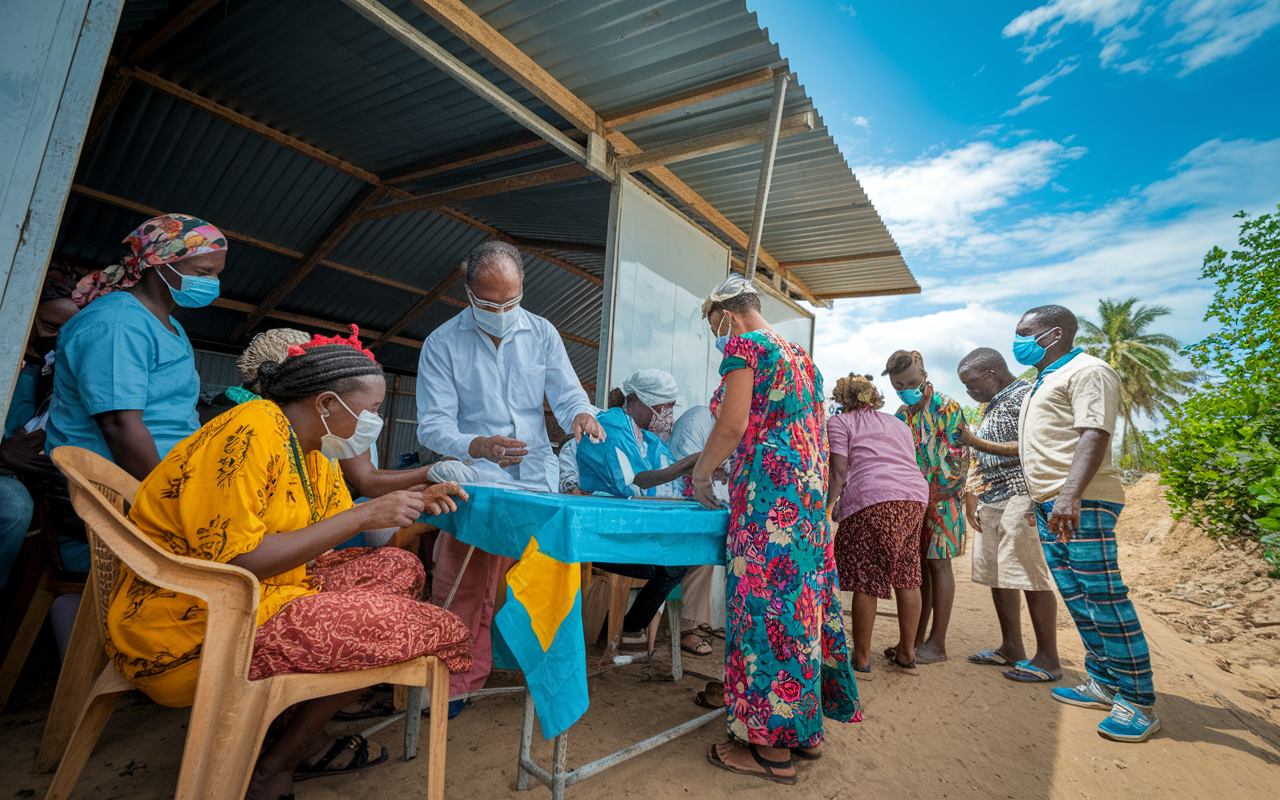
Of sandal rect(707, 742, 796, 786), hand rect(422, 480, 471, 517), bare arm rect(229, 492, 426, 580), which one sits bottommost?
sandal rect(707, 742, 796, 786)

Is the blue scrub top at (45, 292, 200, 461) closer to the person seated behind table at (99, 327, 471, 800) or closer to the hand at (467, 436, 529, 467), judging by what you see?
the person seated behind table at (99, 327, 471, 800)

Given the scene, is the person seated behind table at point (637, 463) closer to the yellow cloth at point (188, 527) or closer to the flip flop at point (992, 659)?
the yellow cloth at point (188, 527)

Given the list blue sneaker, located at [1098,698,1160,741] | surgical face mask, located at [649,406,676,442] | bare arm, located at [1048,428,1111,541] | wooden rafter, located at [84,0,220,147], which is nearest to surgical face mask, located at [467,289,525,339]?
surgical face mask, located at [649,406,676,442]

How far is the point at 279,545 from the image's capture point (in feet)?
5.16

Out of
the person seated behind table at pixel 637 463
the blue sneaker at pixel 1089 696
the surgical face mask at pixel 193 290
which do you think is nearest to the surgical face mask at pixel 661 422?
the person seated behind table at pixel 637 463

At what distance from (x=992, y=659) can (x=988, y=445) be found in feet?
4.73

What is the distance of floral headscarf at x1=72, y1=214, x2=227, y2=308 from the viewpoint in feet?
8.00

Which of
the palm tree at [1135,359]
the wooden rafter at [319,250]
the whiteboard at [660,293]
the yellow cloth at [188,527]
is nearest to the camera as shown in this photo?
the yellow cloth at [188,527]

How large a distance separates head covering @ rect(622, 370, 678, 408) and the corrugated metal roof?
6.27 ft

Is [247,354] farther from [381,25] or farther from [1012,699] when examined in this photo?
[1012,699]

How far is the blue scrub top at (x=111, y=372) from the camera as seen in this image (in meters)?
2.19

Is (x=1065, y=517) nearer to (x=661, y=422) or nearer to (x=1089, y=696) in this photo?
(x=1089, y=696)

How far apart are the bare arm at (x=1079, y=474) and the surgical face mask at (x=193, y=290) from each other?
154 inches

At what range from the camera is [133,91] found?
5.04 meters
